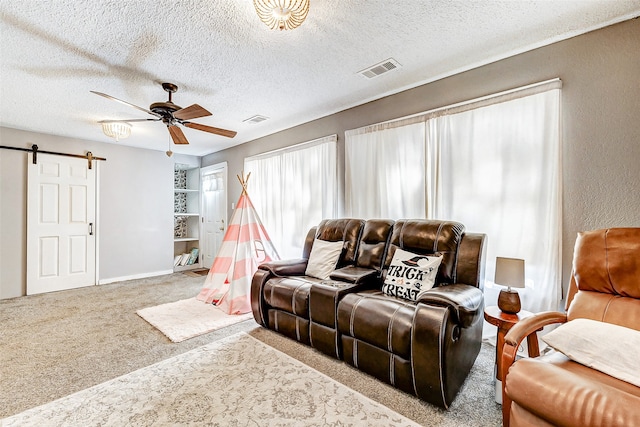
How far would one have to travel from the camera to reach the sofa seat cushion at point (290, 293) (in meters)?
2.42

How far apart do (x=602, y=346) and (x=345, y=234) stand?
2078mm

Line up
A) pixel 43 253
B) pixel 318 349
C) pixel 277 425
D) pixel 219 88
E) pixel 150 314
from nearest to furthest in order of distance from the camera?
pixel 277 425
pixel 318 349
pixel 219 88
pixel 150 314
pixel 43 253

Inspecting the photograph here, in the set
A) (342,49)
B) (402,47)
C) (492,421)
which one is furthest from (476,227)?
(342,49)

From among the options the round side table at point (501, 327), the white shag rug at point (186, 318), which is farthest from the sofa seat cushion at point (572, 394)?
the white shag rug at point (186, 318)

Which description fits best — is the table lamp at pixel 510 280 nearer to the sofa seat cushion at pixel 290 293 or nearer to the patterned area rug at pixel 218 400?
the patterned area rug at pixel 218 400

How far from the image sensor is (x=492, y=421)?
1579 mm

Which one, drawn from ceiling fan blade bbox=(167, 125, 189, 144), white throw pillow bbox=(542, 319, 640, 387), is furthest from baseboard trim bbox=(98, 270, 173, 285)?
white throw pillow bbox=(542, 319, 640, 387)

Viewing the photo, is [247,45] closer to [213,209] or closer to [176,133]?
[176,133]

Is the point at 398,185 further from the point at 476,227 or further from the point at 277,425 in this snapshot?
the point at 277,425

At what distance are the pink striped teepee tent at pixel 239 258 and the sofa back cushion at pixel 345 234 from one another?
3.18 feet

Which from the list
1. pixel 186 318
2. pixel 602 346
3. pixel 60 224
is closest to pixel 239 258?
pixel 186 318

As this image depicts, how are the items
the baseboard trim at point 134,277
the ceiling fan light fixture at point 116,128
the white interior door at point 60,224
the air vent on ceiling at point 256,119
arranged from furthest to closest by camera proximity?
the baseboard trim at point 134,277 → the white interior door at point 60,224 → the air vent on ceiling at point 256,119 → the ceiling fan light fixture at point 116,128

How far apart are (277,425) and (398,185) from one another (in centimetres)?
231

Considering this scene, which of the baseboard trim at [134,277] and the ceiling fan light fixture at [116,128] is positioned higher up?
the ceiling fan light fixture at [116,128]
